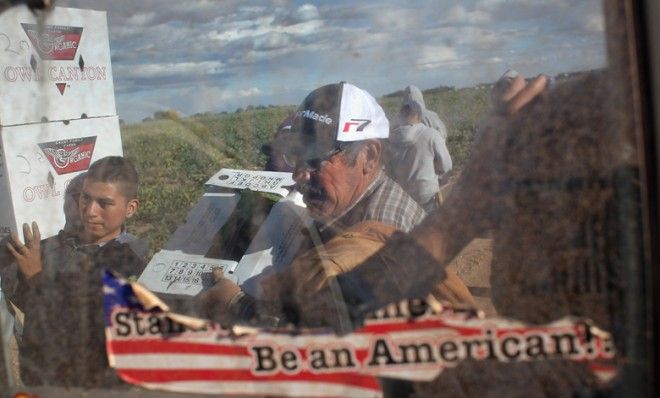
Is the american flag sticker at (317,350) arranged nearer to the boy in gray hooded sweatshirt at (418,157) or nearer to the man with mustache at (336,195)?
the man with mustache at (336,195)

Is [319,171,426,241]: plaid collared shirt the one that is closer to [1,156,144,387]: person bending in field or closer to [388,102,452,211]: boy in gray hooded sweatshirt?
[388,102,452,211]: boy in gray hooded sweatshirt

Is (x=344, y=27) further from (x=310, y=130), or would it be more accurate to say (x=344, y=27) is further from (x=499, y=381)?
(x=499, y=381)

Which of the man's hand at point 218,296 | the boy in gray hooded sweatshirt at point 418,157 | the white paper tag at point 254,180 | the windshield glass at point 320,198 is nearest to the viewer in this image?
the windshield glass at point 320,198

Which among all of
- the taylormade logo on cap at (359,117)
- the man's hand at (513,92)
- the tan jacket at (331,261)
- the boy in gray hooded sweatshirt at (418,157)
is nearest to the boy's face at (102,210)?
the tan jacket at (331,261)

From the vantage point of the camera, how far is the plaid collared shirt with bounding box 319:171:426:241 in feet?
5.90

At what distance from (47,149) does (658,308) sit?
5.01 ft

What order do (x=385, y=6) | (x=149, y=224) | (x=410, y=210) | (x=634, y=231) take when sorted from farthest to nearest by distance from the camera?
1. (x=149, y=224)
2. (x=410, y=210)
3. (x=385, y=6)
4. (x=634, y=231)

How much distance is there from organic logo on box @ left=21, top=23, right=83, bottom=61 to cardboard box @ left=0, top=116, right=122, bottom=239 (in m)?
0.18

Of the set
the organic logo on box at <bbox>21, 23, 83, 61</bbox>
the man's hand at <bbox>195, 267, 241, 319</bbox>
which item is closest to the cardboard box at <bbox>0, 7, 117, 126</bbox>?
the organic logo on box at <bbox>21, 23, 83, 61</bbox>

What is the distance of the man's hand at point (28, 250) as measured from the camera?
6.79ft

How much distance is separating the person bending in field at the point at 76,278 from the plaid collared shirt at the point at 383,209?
0.54 metres

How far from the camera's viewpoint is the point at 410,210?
181 centimetres

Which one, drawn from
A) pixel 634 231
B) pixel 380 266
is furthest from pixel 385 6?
pixel 634 231

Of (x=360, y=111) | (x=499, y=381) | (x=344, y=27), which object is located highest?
(x=344, y=27)
